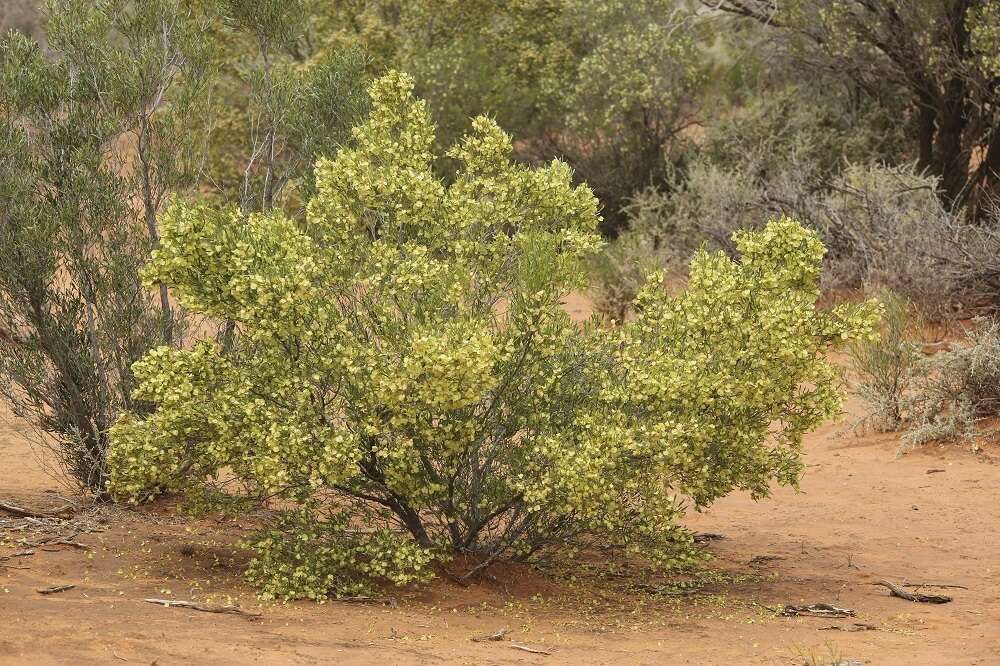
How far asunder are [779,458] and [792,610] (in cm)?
82

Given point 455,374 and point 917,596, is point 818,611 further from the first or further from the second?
point 455,374

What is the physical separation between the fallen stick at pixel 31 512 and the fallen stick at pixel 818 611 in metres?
4.57

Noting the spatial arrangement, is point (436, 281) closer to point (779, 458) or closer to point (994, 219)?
point (779, 458)

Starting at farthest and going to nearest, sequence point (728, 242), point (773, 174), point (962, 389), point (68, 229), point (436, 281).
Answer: point (773, 174)
point (728, 242)
point (962, 389)
point (68, 229)
point (436, 281)

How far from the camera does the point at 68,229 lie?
8312mm

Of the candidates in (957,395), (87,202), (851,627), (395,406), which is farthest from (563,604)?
(957,395)

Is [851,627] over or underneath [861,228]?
underneath

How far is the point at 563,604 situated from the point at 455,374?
180 cm

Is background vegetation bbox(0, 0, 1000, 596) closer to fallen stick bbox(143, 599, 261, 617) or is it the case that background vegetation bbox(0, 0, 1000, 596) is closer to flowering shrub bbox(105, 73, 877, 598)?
flowering shrub bbox(105, 73, 877, 598)

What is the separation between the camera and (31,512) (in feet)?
27.5

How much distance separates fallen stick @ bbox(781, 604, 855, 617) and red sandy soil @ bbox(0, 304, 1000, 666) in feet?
0.27

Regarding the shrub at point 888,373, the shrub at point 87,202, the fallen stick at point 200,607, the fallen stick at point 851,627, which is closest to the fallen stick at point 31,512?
the shrub at point 87,202

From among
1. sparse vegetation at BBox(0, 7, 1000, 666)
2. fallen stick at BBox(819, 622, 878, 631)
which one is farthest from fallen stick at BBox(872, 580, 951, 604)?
fallen stick at BBox(819, 622, 878, 631)

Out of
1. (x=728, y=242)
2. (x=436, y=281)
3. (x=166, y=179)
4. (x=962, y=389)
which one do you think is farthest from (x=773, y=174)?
(x=436, y=281)
